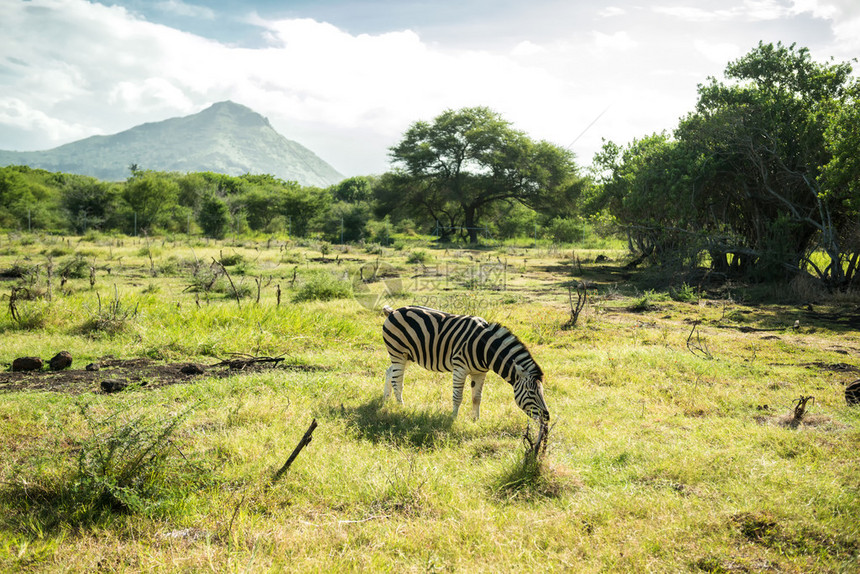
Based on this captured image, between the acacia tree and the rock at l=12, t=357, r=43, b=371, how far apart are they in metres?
40.3

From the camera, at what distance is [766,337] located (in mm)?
11859

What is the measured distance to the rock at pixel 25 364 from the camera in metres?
8.14

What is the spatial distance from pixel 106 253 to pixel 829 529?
26.5 meters

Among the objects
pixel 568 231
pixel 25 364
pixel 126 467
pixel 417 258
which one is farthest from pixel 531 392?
pixel 568 231

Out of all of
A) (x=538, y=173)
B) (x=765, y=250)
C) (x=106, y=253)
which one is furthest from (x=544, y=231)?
(x=106, y=253)

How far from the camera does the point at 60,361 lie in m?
8.28

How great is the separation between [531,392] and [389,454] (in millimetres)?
1591

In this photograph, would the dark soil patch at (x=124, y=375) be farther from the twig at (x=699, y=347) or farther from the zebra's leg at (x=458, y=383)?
the twig at (x=699, y=347)

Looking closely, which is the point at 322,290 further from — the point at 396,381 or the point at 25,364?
the point at 396,381

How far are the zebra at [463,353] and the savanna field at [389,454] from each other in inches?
13.8

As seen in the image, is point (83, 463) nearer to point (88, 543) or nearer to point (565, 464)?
point (88, 543)

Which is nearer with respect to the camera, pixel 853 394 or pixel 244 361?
pixel 853 394

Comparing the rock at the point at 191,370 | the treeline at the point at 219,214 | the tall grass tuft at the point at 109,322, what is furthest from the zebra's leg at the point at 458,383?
the treeline at the point at 219,214

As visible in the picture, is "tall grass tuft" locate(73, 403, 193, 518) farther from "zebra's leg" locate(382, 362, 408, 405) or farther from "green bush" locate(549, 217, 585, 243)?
"green bush" locate(549, 217, 585, 243)
